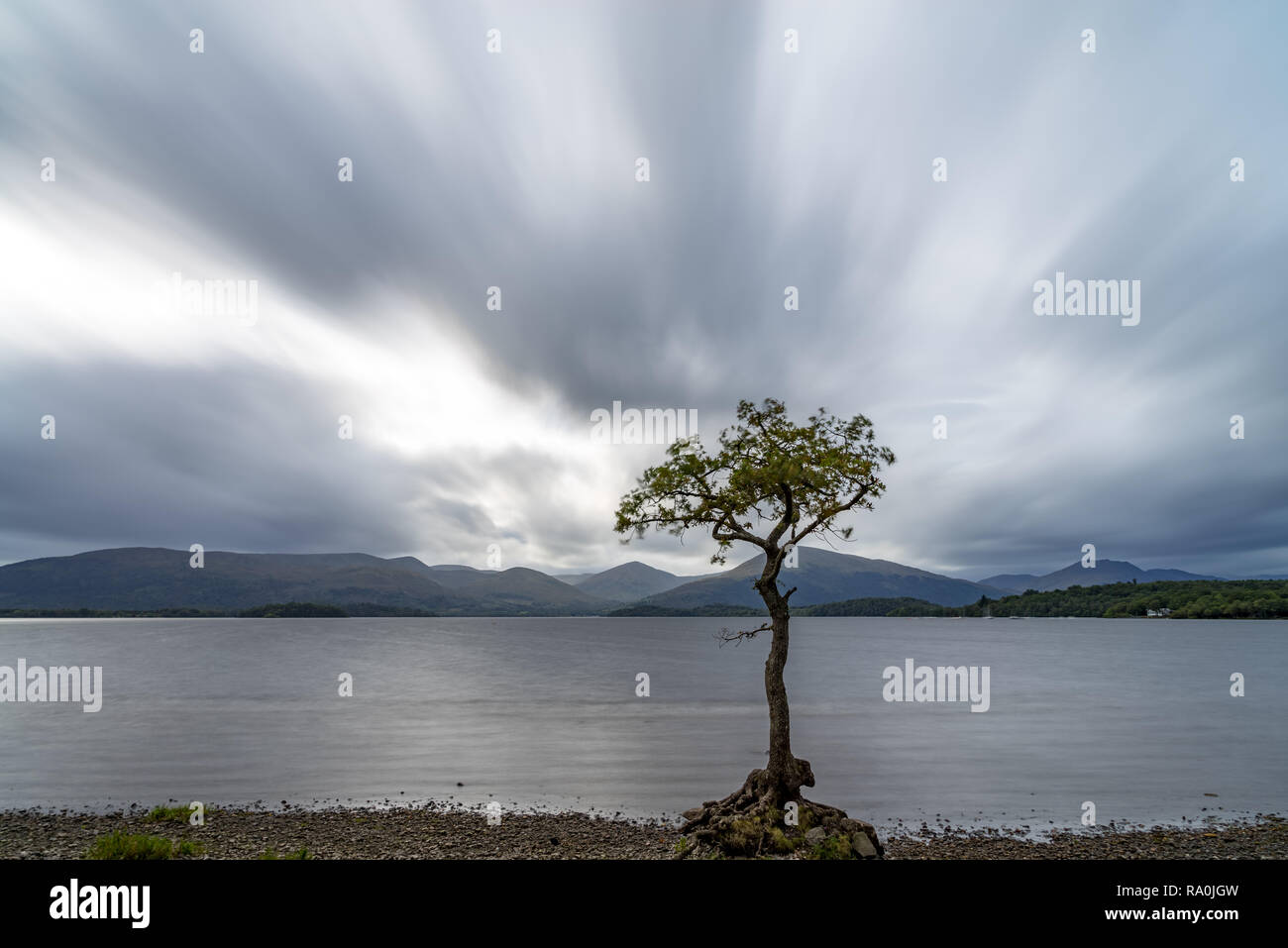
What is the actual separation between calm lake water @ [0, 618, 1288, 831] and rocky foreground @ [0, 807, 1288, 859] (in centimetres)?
229

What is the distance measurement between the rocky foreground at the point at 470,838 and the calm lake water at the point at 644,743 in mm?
2288

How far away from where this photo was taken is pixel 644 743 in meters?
34.6

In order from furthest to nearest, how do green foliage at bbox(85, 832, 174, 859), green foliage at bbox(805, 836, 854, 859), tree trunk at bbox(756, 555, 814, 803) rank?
1. tree trunk at bbox(756, 555, 814, 803)
2. green foliage at bbox(805, 836, 854, 859)
3. green foliage at bbox(85, 832, 174, 859)

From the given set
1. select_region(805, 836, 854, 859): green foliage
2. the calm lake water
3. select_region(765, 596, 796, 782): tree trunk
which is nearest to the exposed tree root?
select_region(805, 836, 854, 859): green foliage

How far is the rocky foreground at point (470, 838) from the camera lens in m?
15.4

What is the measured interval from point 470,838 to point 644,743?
19156mm

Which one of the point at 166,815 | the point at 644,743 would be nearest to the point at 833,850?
the point at 166,815

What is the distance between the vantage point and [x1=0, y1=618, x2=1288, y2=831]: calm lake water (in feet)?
78.5

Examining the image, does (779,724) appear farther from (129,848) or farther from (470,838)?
(129,848)

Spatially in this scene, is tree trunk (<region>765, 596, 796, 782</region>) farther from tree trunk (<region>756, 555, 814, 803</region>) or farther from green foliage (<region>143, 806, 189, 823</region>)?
green foliage (<region>143, 806, 189, 823</region>)

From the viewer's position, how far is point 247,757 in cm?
3128
